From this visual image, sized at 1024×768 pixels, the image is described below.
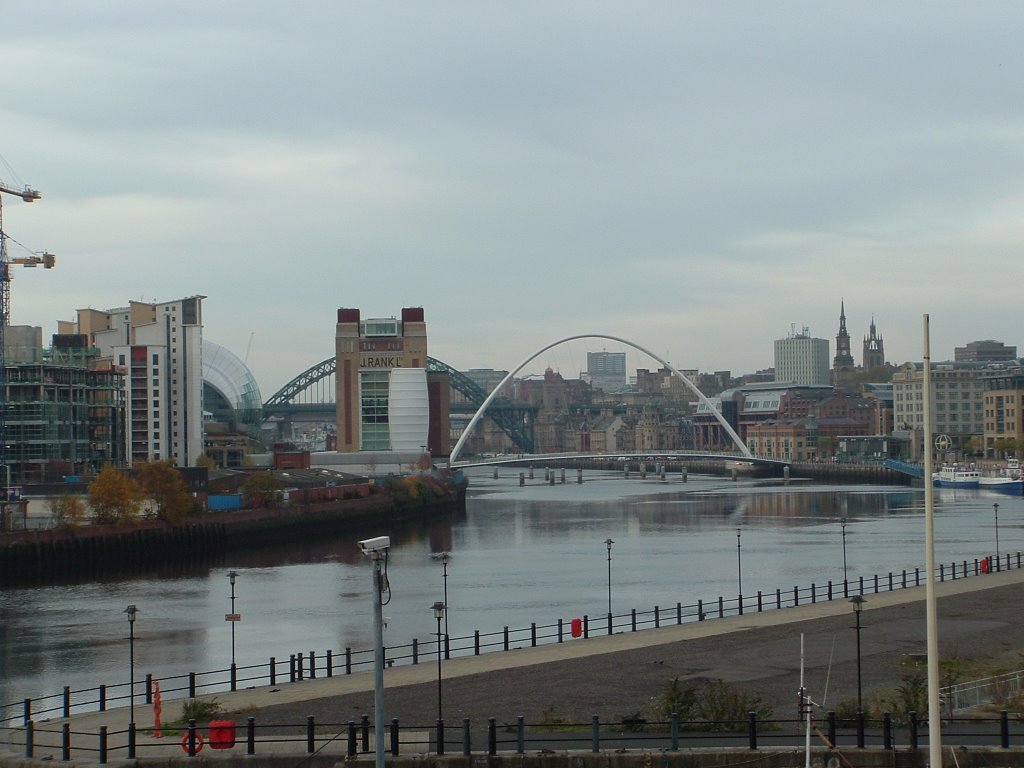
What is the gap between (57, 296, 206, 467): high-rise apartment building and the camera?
111m

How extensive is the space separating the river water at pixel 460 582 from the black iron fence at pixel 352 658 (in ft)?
6.02

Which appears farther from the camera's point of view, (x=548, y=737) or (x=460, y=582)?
(x=460, y=582)

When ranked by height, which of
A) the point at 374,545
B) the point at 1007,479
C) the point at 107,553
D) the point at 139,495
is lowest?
the point at 107,553

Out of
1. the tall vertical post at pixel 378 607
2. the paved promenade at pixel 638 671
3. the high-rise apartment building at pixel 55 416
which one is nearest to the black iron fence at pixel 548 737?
the paved promenade at pixel 638 671

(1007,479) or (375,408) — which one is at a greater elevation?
(375,408)

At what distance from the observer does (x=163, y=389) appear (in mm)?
111250

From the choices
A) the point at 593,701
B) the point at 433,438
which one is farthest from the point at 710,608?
the point at 433,438

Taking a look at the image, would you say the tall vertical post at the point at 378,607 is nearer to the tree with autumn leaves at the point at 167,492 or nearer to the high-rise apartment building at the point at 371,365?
the tree with autumn leaves at the point at 167,492

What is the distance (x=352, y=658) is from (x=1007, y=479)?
98.7m

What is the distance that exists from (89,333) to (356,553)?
61.5 metres

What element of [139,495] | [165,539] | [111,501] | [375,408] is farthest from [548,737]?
[375,408]

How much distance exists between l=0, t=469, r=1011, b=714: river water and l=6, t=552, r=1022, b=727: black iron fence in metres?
1.83

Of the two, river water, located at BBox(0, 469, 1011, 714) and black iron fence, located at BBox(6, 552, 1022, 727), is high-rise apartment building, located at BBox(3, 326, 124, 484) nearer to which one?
river water, located at BBox(0, 469, 1011, 714)

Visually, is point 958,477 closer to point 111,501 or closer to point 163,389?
point 163,389
